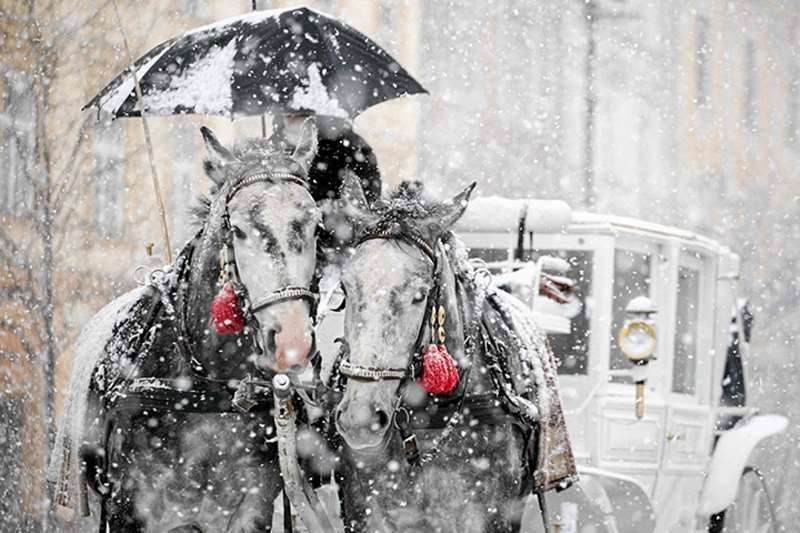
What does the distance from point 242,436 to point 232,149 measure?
3.44 ft

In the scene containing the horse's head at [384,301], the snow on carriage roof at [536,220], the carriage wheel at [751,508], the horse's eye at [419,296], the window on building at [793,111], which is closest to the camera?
the horse's head at [384,301]

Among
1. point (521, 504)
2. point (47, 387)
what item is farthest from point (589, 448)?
point (47, 387)

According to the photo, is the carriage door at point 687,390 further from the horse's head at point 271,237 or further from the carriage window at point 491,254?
the horse's head at point 271,237

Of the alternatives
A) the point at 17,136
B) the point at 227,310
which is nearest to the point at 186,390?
the point at 227,310

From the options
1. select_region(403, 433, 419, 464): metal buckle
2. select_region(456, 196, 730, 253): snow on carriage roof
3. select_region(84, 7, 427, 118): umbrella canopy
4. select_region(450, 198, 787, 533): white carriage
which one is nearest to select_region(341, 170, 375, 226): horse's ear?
select_region(403, 433, 419, 464): metal buckle

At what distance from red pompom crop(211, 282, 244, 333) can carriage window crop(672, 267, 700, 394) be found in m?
4.77

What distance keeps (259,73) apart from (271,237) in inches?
59.7

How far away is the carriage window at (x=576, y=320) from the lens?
844 centimetres

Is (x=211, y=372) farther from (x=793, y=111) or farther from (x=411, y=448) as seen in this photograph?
(x=793, y=111)

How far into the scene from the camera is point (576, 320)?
28.0ft

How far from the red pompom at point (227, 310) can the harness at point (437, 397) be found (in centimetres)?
39

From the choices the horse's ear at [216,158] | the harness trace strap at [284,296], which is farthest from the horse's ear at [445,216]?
the horse's ear at [216,158]

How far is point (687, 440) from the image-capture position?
354 inches

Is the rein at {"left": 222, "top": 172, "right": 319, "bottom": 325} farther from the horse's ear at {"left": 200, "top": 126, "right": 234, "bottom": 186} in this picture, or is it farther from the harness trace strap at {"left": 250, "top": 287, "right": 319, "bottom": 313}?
the horse's ear at {"left": 200, "top": 126, "right": 234, "bottom": 186}
